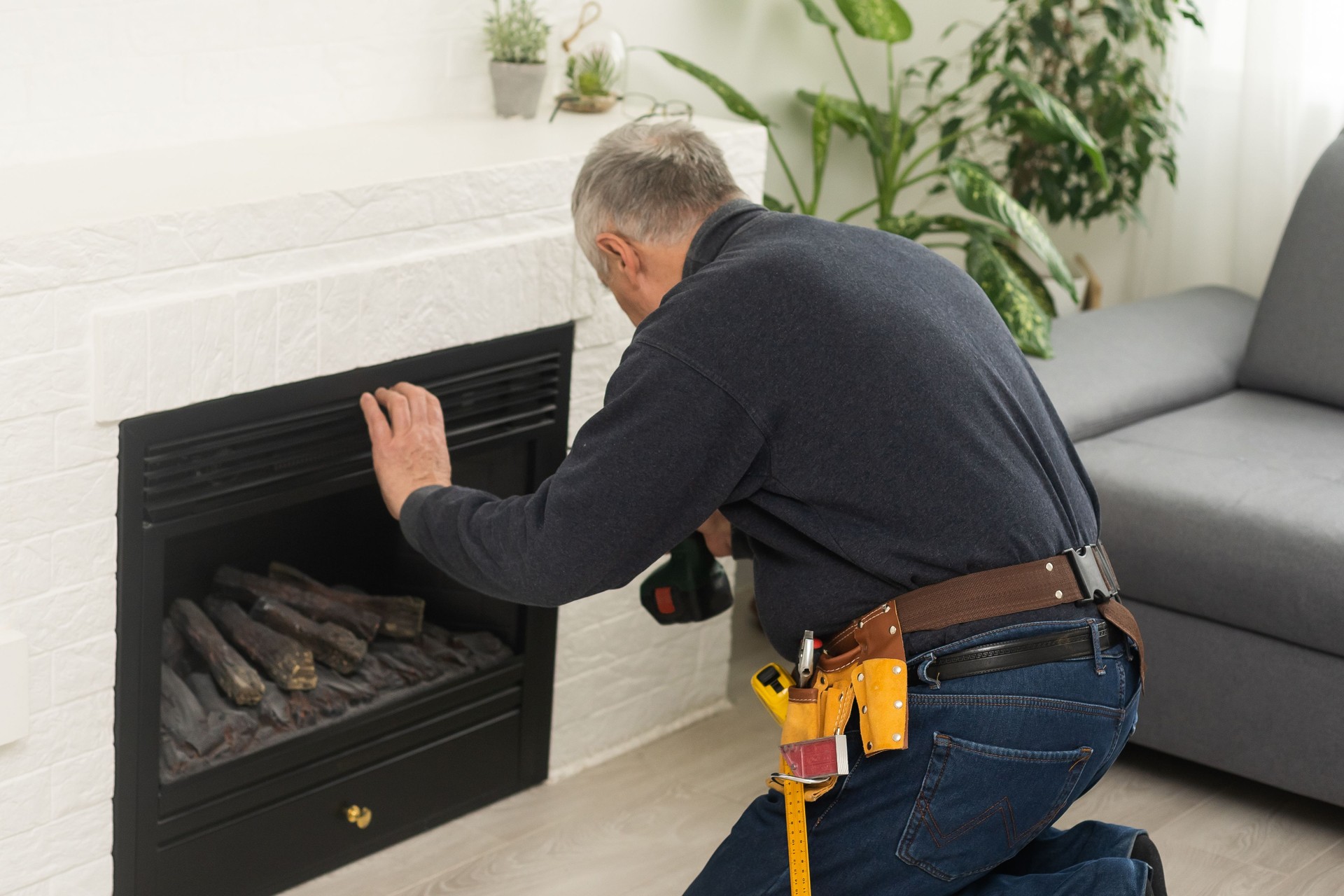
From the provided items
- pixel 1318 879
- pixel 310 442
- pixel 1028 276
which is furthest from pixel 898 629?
pixel 1028 276

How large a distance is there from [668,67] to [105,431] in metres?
1.54

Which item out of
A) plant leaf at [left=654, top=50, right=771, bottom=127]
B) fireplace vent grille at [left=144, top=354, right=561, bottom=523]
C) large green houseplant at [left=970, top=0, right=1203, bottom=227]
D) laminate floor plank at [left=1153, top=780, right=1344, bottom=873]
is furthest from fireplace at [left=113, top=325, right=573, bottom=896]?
large green houseplant at [left=970, top=0, right=1203, bottom=227]

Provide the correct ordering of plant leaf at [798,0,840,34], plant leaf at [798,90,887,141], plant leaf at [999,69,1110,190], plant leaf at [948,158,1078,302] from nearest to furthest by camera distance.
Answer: plant leaf at [948,158,1078,302]
plant leaf at [999,69,1110,190]
plant leaf at [798,0,840,34]
plant leaf at [798,90,887,141]

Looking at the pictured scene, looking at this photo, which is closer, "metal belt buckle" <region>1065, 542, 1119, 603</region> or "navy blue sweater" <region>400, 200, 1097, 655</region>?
Result: "navy blue sweater" <region>400, 200, 1097, 655</region>

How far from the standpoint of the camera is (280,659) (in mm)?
2350

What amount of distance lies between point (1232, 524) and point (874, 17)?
1.18m

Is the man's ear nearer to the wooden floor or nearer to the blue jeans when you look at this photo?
the blue jeans

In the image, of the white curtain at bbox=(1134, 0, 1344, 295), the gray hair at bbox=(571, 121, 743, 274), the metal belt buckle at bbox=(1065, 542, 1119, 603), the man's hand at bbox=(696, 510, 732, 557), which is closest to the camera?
the metal belt buckle at bbox=(1065, 542, 1119, 603)

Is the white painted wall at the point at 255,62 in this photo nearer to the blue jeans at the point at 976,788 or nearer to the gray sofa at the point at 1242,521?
the gray sofa at the point at 1242,521

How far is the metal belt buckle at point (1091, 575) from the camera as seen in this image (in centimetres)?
173

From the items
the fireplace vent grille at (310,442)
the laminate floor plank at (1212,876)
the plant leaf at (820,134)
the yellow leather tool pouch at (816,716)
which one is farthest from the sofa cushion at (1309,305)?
the yellow leather tool pouch at (816,716)

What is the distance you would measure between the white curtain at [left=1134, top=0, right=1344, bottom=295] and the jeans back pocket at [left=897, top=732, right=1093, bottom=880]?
8.12ft

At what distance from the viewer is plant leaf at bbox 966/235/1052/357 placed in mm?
2984

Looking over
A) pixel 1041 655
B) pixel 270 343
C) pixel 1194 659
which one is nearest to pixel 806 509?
pixel 1041 655
